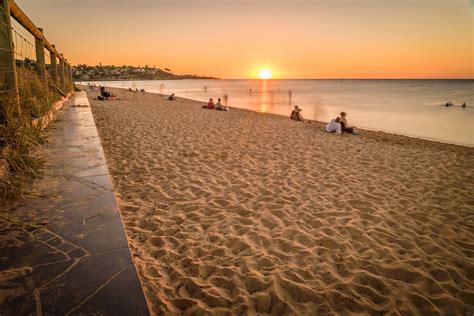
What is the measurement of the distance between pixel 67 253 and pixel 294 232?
2.54m

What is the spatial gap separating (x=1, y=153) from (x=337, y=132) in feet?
36.5

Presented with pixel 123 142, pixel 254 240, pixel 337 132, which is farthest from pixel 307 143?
pixel 254 240

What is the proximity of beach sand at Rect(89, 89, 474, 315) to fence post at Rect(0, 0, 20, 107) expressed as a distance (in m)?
2.21

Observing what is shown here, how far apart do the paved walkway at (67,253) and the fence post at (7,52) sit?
7.35ft

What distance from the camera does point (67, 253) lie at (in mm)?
1856

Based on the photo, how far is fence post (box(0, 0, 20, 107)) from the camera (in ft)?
13.8

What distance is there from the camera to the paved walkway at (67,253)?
56.8 inches

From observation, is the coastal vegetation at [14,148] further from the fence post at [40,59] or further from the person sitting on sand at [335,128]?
the person sitting on sand at [335,128]

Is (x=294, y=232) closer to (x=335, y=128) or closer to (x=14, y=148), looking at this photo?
(x=14, y=148)

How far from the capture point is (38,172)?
128 inches

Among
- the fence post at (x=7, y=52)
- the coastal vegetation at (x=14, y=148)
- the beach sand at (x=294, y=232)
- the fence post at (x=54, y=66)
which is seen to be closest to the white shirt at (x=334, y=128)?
the beach sand at (x=294, y=232)

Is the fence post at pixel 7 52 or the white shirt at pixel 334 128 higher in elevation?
the fence post at pixel 7 52

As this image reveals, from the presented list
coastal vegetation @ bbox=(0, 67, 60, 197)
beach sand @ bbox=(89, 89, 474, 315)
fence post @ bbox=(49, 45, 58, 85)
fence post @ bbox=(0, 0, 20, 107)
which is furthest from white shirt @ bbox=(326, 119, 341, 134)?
fence post @ bbox=(49, 45, 58, 85)

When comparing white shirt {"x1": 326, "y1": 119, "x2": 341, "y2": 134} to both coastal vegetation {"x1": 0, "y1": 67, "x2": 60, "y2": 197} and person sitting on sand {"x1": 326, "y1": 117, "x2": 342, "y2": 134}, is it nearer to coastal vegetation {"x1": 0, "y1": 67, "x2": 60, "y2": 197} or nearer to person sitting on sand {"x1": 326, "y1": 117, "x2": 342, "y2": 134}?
person sitting on sand {"x1": 326, "y1": 117, "x2": 342, "y2": 134}
